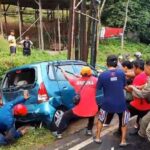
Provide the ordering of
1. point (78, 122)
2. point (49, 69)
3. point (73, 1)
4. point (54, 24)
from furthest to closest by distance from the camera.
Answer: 1. point (54, 24)
2. point (73, 1)
3. point (78, 122)
4. point (49, 69)

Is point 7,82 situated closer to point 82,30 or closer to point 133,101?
point 133,101

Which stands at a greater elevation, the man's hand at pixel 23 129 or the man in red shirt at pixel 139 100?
the man in red shirt at pixel 139 100

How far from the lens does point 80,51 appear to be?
571 inches

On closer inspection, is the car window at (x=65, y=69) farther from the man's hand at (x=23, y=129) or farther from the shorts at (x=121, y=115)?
the shorts at (x=121, y=115)

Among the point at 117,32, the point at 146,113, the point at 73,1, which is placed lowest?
the point at 117,32

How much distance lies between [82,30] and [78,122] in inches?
213

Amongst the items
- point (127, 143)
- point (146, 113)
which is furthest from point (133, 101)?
point (127, 143)

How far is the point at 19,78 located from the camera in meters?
8.96

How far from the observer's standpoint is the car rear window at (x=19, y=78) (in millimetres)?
8617

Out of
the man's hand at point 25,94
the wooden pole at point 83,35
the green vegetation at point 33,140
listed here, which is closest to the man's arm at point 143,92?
the green vegetation at point 33,140

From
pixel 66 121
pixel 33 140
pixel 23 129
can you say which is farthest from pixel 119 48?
pixel 33 140

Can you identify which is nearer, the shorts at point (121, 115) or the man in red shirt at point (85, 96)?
the shorts at point (121, 115)

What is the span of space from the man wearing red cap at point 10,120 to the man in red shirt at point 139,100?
216 centimetres

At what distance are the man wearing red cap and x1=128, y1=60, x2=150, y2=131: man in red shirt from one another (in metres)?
2.16
